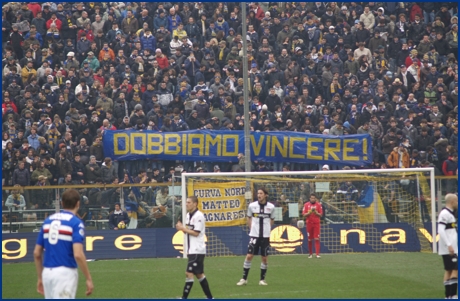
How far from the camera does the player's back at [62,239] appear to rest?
29.1 feet

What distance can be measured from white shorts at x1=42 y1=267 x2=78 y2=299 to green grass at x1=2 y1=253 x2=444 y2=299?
17.1ft

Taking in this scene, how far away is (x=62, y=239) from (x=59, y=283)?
0.52 metres

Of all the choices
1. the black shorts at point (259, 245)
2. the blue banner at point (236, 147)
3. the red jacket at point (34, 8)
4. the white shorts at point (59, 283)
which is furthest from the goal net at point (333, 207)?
the white shorts at point (59, 283)

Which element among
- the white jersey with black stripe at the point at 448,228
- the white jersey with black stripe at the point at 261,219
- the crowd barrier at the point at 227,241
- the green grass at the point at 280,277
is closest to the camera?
the white jersey with black stripe at the point at 448,228

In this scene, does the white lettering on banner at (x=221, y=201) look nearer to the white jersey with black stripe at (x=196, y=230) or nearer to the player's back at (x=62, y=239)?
the white jersey with black stripe at (x=196, y=230)

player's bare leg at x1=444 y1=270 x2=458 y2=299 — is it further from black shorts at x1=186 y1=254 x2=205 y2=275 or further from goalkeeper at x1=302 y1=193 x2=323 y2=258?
goalkeeper at x1=302 y1=193 x2=323 y2=258

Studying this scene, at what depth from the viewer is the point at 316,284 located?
49.8ft

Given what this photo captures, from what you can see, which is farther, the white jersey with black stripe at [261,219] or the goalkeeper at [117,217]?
the goalkeeper at [117,217]

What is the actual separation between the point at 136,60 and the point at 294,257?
11.1m

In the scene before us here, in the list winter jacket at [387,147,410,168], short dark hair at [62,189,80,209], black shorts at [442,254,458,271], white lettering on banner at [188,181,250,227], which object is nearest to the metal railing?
white lettering on banner at [188,181,250,227]

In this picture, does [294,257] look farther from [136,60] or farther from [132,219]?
[136,60]

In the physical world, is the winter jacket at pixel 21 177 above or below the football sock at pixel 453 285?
above

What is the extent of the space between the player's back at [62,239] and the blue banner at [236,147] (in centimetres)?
1627

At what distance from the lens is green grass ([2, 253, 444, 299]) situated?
1412cm
